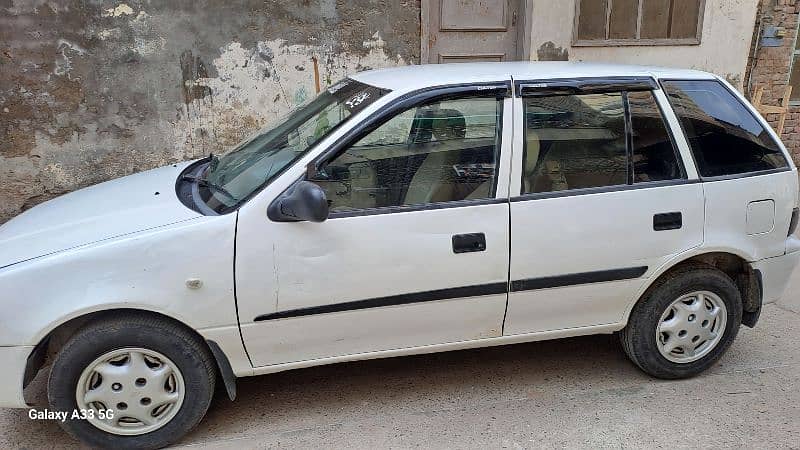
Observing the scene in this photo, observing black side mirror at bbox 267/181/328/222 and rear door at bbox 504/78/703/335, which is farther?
rear door at bbox 504/78/703/335

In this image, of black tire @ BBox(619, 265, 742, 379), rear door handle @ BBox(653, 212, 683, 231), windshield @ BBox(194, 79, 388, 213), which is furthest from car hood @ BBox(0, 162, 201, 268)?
black tire @ BBox(619, 265, 742, 379)

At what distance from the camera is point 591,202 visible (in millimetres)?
3008

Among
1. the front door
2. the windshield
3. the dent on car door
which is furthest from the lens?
the front door

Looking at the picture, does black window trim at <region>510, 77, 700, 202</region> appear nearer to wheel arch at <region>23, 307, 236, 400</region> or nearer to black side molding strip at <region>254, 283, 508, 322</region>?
black side molding strip at <region>254, 283, 508, 322</region>

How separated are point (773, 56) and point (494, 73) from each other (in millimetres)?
6199

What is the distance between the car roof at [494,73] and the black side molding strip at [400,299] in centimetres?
98

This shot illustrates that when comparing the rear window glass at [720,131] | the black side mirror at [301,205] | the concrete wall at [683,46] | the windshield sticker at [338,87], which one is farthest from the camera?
the concrete wall at [683,46]

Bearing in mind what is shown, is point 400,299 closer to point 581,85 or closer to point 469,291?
point 469,291

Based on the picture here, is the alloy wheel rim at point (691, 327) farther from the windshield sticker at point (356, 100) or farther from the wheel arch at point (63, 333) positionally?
the wheel arch at point (63, 333)

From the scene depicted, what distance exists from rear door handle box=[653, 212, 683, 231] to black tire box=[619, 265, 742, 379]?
28 centimetres

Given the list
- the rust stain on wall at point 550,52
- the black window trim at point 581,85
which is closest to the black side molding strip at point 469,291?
the black window trim at point 581,85

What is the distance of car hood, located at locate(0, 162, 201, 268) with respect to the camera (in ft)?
8.63

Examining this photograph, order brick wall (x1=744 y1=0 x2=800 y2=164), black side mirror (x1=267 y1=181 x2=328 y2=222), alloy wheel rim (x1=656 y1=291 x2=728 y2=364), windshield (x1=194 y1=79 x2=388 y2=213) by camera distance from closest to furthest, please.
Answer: black side mirror (x1=267 y1=181 x2=328 y2=222)
windshield (x1=194 y1=79 x2=388 y2=213)
alloy wheel rim (x1=656 y1=291 x2=728 y2=364)
brick wall (x1=744 y1=0 x2=800 y2=164)

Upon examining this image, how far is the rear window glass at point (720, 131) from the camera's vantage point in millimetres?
3189
